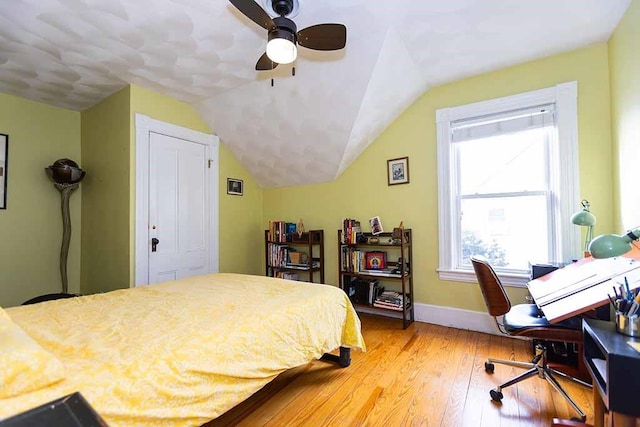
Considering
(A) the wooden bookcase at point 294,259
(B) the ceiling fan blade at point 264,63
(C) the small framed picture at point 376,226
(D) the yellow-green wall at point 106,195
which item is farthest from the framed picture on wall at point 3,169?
(C) the small framed picture at point 376,226

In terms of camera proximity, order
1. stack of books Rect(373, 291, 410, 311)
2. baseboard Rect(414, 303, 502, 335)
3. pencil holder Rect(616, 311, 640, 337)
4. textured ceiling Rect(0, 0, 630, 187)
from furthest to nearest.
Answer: stack of books Rect(373, 291, 410, 311)
baseboard Rect(414, 303, 502, 335)
textured ceiling Rect(0, 0, 630, 187)
pencil holder Rect(616, 311, 640, 337)

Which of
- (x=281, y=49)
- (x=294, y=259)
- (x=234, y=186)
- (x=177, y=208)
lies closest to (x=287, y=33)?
(x=281, y=49)

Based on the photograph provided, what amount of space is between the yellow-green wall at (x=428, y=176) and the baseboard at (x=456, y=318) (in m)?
0.06

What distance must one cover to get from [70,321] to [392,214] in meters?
2.83

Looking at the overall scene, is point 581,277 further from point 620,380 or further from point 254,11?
point 254,11

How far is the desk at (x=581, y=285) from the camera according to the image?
1.46 metres

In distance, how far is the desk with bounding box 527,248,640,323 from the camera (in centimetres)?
146

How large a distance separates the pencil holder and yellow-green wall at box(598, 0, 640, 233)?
1.10 metres

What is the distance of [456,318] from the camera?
9.74 feet

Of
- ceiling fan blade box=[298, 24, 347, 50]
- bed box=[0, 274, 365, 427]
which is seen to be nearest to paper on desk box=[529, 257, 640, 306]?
bed box=[0, 274, 365, 427]

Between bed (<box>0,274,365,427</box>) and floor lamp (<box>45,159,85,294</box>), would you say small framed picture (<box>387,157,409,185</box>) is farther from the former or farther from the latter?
floor lamp (<box>45,159,85,294</box>)

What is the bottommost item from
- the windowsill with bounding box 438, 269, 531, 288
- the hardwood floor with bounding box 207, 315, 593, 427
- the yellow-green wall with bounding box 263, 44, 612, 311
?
the hardwood floor with bounding box 207, 315, 593, 427

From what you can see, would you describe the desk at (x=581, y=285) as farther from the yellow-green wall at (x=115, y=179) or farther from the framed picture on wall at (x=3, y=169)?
the framed picture on wall at (x=3, y=169)

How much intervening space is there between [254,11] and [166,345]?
1682mm
